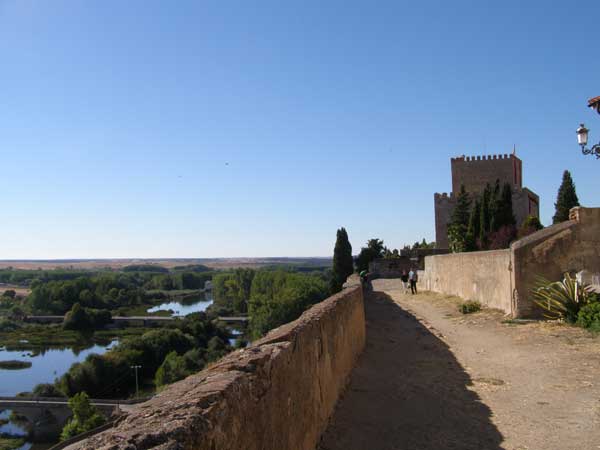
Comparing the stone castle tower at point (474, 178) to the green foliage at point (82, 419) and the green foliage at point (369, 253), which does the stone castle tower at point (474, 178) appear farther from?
the green foliage at point (82, 419)

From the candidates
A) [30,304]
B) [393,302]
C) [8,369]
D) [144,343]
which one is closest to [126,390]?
[144,343]

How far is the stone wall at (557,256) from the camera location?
11.6 meters

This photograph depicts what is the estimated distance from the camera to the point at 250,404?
8.39 feet

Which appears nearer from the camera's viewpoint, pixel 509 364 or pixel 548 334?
pixel 509 364

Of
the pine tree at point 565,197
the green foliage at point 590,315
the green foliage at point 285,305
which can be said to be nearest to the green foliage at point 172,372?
the green foliage at point 285,305

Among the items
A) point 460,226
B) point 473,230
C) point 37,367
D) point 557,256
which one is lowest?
point 37,367

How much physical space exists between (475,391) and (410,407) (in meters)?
1.19

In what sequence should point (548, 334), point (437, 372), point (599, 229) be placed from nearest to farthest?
point (437, 372), point (548, 334), point (599, 229)

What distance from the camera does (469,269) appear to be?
16.2 metres

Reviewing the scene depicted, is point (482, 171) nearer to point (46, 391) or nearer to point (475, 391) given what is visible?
point (475, 391)

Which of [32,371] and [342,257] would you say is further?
[32,371]

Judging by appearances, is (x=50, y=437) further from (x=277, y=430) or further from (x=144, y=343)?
(x=277, y=430)

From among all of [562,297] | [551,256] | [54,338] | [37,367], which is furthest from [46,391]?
[562,297]

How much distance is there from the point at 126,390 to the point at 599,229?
5893 centimetres
